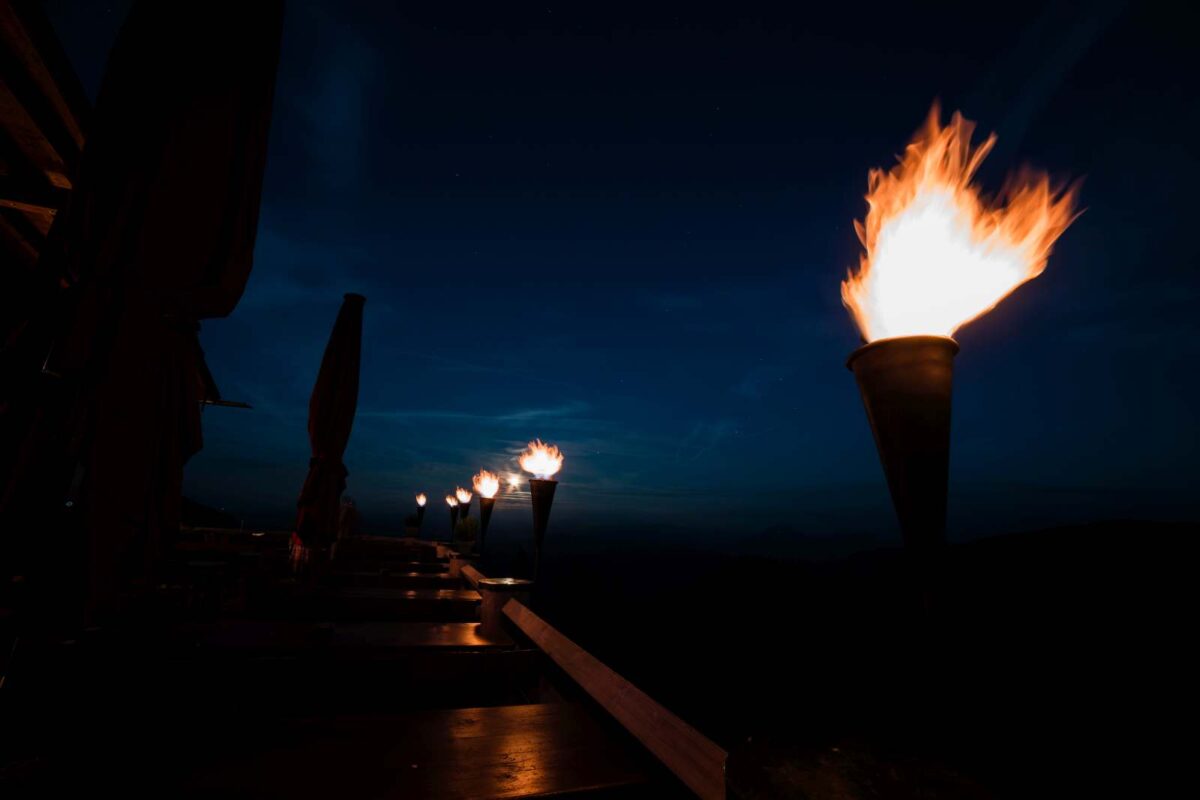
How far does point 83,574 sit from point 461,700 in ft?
8.53

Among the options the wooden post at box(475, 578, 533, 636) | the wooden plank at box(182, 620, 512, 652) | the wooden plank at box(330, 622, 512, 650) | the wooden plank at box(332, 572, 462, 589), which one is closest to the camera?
the wooden plank at box(182, 620, 512, 652)

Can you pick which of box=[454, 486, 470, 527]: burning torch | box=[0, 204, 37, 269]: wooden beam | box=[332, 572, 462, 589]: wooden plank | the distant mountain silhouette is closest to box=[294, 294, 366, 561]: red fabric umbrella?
box=[332, 572, 462, 589]: wooden plank

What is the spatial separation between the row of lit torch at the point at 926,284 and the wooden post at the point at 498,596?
4.55 m

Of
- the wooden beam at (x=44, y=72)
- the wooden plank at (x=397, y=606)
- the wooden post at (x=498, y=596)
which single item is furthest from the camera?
the wooden plank at (x=397, y=606)

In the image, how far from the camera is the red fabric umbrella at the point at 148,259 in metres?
2.91

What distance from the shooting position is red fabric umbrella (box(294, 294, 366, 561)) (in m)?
7.37

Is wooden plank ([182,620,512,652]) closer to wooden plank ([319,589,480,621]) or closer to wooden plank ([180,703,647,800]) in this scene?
wooden plank ([319,589,480,621])

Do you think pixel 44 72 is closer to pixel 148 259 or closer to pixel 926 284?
pixel 148 259

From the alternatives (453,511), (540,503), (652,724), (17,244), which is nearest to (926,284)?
(652,724)

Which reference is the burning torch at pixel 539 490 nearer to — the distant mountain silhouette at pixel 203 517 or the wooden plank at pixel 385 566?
the wooden plank at pixel 385 566

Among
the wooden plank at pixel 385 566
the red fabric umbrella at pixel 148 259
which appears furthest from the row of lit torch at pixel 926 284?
the wooden plank at pixel 385 566

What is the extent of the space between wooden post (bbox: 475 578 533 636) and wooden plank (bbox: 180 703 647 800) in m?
1.93

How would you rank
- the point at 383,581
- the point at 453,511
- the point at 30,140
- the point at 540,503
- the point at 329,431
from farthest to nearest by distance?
1. the point at 453,511
2. the point at 383,581
3. the point at 329,431
4. the point at 540,503
5. the point at 30,140

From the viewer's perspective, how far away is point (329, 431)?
773cm
